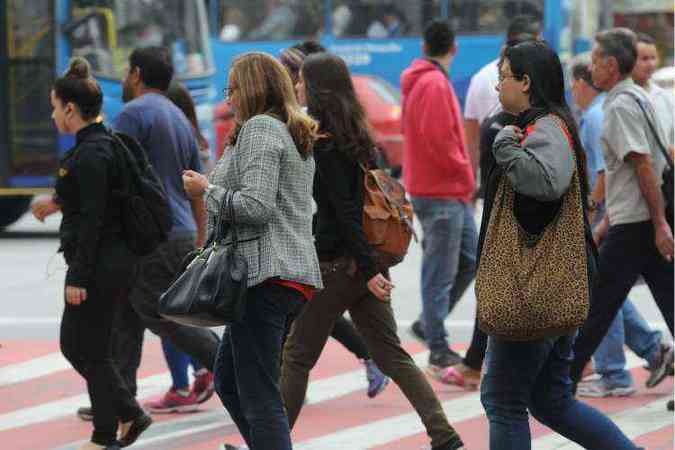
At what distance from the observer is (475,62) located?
23.7 meters

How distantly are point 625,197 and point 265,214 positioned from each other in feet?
7.92

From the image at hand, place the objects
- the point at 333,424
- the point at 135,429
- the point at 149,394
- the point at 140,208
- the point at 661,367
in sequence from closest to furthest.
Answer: the point at 140,208
the point at 135,429
the point at 333,424
the point at 661,367
the point at 149,394

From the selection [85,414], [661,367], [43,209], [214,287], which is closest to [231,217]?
[214,287]

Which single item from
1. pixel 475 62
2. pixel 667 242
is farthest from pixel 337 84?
pixel 475 62

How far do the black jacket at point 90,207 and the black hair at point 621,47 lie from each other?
230cm

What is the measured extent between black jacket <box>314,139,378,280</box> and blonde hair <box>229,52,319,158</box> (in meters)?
0.73

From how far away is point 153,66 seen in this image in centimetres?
742

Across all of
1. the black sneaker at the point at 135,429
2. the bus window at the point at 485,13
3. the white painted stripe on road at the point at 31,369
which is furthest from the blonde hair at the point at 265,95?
the bus window at the point at 485,13

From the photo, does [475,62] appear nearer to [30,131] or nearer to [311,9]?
[311,9]

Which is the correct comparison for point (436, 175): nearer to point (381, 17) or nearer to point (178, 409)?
point (178, 409)

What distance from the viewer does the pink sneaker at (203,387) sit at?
7.79 meters

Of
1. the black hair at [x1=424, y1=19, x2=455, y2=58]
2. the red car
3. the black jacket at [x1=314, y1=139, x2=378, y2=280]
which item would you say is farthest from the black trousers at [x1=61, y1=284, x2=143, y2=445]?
the red car

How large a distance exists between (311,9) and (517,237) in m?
19.4

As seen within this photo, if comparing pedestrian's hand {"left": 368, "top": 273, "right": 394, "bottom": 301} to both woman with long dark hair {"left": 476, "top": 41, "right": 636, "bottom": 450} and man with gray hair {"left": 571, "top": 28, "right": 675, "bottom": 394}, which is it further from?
man with gray hair {"left": 571, "top": 28, "right": 675, "bottom": 394}
